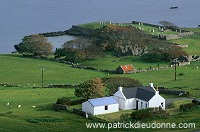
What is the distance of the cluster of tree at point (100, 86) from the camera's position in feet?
193

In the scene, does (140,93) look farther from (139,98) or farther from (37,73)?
(37,73)

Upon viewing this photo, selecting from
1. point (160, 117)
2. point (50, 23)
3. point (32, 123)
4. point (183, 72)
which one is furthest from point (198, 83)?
point (50, 23)

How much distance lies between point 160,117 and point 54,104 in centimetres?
1142

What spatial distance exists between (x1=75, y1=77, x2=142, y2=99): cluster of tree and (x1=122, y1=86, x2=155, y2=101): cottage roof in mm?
3101

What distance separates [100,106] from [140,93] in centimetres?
499

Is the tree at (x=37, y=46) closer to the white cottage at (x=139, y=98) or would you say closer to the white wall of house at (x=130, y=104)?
the white cottage at (x=139, y=98)

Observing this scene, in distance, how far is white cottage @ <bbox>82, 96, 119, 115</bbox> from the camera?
176 ft

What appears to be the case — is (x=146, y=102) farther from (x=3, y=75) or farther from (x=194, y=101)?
(x=3, y=75)

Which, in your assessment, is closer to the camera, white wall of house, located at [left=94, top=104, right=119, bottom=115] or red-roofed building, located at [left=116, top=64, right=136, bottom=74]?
white wall of house, located at [left=94, top=104, right=119, bottom=115]

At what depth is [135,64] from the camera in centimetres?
9356

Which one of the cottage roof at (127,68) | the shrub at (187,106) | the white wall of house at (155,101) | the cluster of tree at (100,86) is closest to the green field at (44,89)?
the shrub at (187,106)

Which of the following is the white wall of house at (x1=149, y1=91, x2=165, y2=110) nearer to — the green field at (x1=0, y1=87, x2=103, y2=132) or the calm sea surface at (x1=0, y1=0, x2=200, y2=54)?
the green field at (x1=0, y1=87, x2=103, y2=132)

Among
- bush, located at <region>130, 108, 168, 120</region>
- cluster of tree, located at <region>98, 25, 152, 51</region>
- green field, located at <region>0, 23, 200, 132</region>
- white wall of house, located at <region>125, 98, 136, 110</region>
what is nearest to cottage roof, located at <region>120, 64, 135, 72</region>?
green field, located at <region>0, 23, 200, 132</region>

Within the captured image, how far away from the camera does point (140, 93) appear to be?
5691 cm
